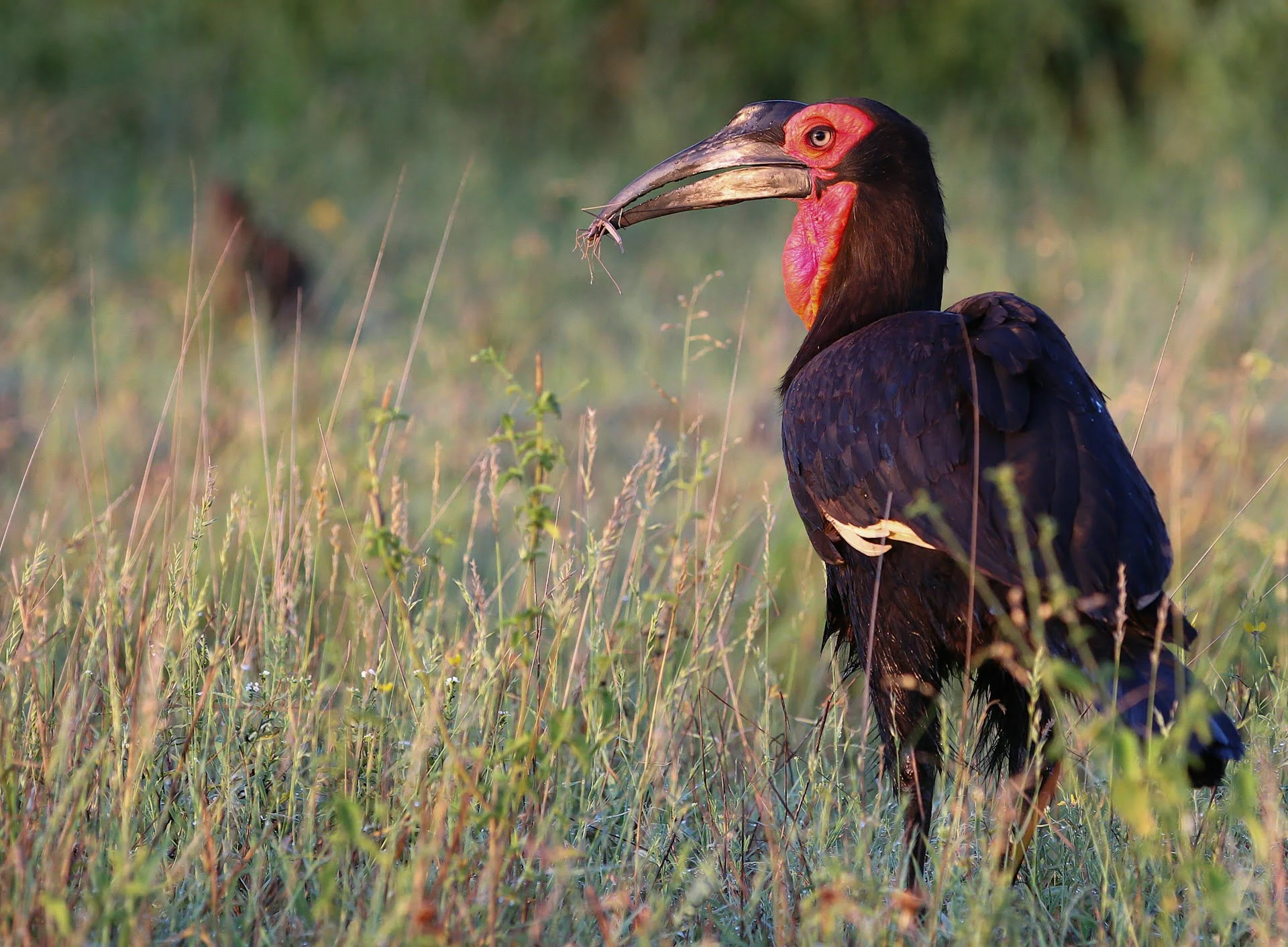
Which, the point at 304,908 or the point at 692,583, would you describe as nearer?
the point at 304,908

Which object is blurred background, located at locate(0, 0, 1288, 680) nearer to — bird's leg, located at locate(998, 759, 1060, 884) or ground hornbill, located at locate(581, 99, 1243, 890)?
ground hornbill, located at locate(581, 99, 1243, 890)

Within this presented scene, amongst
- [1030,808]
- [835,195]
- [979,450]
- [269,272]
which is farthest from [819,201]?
[269,272]

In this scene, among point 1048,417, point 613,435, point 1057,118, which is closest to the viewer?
point 1048,417

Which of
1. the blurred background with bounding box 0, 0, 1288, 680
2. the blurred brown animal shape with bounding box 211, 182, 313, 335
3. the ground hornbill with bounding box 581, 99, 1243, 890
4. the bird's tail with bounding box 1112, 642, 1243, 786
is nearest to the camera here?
the bird's tail with bounding box 1112, 642, 1243, 786

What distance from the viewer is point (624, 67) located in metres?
10.6

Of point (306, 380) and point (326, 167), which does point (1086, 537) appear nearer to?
point (306, 380)

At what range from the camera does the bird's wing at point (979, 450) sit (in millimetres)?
2240

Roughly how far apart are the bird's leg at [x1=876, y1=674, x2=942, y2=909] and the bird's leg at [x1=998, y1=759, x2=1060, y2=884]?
155 mm

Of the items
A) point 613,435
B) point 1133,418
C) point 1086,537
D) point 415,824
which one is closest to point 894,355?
point 1086,537

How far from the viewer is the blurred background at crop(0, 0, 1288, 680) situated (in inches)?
193

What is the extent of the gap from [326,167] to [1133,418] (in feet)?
18.3

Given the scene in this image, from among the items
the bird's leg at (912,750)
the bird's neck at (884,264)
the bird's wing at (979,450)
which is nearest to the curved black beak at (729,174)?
the bird's neck at (884,264)

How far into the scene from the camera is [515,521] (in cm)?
218

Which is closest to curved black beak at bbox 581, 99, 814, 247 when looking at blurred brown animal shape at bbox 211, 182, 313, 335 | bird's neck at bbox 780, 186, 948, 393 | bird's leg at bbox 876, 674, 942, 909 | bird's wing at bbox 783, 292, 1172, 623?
bird's neck at bbox 780, 186, 948, 393
